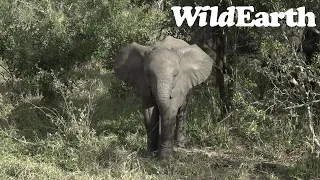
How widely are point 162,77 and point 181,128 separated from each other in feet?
5.82

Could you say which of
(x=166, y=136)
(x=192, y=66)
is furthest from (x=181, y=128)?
(x=192, y=66)

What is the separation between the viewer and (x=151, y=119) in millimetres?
8109

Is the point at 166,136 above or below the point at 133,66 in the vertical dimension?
below

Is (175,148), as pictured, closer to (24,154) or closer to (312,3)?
(24,154)

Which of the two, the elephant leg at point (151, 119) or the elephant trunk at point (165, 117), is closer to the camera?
the elephant trunk at point (165, 117)

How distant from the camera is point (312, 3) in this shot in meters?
7.68

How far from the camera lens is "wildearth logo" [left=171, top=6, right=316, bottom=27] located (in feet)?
25.4

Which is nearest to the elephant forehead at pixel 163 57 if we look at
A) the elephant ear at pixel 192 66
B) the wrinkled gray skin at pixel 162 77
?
the wrinkled gray skin at pixel 162 77

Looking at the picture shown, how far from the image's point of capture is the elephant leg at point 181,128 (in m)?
8.91

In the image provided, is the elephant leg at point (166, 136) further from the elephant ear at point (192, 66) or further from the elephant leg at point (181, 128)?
the elephant leg at point (181, 128)

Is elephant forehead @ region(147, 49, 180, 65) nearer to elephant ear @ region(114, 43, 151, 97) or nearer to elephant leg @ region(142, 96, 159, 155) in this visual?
elephant ear @ region(114, 43, 151, 97)

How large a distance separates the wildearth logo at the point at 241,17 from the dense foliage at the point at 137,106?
13 centimetres

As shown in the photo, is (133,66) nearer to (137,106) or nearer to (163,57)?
(163,57)

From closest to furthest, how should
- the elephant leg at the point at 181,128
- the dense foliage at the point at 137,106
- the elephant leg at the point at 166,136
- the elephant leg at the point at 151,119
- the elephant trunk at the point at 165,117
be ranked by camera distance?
the dense foliage at the point at 137,106, the elephant trunk at the point at 165,117, the elephant leg at the point at 166,136, the elephant leg at the point at 151,119, the elephant leg at the point at 181,128
